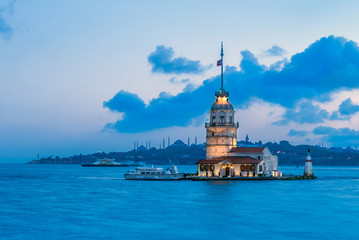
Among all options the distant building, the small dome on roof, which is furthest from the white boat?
the small dome on roof

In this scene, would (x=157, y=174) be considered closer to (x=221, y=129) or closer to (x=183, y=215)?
(x=221, y=129)

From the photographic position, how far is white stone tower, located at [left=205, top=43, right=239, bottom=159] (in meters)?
108

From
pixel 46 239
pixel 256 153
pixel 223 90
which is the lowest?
pixel 46 239

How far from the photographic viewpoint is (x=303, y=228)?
4653 centimetres

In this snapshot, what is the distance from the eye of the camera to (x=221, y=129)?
108688 mm

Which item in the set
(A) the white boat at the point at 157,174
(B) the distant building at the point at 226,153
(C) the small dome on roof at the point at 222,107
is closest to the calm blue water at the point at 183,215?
(B) the distant building at the point at 226,153

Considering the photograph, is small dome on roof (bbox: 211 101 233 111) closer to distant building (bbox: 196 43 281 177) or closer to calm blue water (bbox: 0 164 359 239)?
distant building (bbox: 196 43 281 177)

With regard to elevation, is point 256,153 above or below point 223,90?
below

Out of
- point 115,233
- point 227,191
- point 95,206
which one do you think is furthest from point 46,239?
point 227,191

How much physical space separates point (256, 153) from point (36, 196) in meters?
47.7

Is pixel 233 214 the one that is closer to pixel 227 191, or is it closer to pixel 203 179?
pixel 227 191

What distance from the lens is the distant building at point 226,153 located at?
340 feet

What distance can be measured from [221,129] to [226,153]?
5105 millimetres

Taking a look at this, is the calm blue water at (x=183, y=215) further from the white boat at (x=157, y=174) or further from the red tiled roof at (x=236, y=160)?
the white boat at (x=157, y=174)
